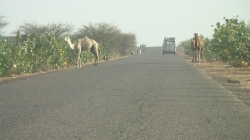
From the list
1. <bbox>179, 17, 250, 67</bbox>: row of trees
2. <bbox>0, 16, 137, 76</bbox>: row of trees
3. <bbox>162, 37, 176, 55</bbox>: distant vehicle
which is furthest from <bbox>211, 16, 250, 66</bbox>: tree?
<bbox>162, 37, 176, 55</bbox>: distant vehicle

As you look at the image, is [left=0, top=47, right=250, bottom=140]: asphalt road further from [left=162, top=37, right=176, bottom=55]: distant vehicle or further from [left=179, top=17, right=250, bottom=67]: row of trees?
[left=162, top=37, right=176, bottom=55]: distant vehicle

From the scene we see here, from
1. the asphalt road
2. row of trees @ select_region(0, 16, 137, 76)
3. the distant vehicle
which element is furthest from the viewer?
the distant vehicle

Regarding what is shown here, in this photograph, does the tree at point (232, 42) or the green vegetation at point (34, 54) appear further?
the tree at point (232, 42)

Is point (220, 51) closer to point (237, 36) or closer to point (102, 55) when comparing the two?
point (237, 36)

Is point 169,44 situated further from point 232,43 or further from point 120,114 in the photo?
point 120,114

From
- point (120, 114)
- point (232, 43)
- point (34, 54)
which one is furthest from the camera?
point (232, 43)

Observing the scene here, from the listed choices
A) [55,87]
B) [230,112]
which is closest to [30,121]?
[230,112]

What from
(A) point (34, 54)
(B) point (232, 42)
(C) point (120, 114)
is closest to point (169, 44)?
(B) point (232, 42)

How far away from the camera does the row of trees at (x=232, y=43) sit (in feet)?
86.8

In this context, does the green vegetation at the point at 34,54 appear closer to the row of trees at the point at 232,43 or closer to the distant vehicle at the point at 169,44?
the row of trees at the point at 232,43

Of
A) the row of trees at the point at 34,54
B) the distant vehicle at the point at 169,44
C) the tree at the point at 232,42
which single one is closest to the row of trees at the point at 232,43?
the tree at the point at 232,42

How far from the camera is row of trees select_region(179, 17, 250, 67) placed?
86.8 feet

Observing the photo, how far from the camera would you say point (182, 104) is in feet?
33.5

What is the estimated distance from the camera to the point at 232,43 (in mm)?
30250
